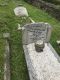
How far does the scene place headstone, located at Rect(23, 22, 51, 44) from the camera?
8.66m

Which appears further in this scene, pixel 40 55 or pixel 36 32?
pixel 36 32

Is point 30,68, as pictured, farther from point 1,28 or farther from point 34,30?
point 1,28

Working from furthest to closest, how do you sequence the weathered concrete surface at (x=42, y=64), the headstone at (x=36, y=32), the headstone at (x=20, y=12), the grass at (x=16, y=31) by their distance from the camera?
1. the headstone at (x=20, y=12)
2. the headstone at (x=36, y=32)
3. the grass at (x=16, y=31)
4. the weathered concrete surface at (x=42, y=64)

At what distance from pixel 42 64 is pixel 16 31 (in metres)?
3.71

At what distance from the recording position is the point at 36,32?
882 centimetres

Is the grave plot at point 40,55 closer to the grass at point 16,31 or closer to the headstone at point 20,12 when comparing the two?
the grass at point 16,31

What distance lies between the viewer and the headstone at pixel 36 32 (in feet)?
Answer: 28.4

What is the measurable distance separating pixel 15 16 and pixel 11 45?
3.31m

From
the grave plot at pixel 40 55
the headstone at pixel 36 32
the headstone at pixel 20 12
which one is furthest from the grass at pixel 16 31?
the headstone at pixel 36 32

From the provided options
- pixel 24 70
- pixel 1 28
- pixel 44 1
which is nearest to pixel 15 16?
pixel 1 28

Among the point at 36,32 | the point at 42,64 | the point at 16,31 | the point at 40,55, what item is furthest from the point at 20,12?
the point at 42,64

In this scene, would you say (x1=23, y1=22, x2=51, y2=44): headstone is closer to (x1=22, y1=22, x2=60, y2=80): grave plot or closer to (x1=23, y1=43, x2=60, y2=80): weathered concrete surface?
(x1=22, y1=22, x2=60, y2=80): grave plot

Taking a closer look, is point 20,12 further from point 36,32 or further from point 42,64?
point 42,64

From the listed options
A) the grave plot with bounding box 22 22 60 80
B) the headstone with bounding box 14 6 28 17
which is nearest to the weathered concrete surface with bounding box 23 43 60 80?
the grave plot with bounding box 22 22 60 80
